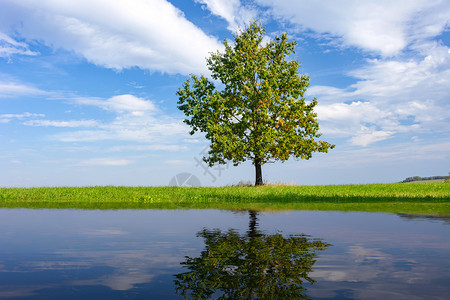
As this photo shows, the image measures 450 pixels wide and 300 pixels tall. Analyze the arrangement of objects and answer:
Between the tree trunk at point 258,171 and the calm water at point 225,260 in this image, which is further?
the tree trunk at point 258,171

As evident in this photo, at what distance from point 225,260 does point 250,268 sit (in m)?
1.01

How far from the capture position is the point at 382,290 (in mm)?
7129

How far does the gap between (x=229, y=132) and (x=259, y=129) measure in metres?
3.48

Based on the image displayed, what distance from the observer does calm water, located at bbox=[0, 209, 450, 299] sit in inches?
281

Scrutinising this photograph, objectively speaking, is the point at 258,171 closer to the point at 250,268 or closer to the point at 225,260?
the point at 225,260

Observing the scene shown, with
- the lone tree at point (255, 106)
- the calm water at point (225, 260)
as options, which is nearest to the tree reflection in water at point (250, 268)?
the calm water at point (225, 260)

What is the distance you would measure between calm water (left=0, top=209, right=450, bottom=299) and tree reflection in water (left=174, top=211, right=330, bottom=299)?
0.08ft

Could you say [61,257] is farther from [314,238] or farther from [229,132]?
[229,132]

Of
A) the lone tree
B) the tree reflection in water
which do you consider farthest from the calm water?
the lone tree

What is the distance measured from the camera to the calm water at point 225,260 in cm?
714

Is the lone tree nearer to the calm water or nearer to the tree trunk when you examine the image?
the tree trunk

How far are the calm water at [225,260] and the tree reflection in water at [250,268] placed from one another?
24 mm

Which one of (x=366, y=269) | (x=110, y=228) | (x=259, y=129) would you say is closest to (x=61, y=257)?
(x=110, y=228)

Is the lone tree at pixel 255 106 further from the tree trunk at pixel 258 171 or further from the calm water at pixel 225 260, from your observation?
the calm water at pixel 225 260
